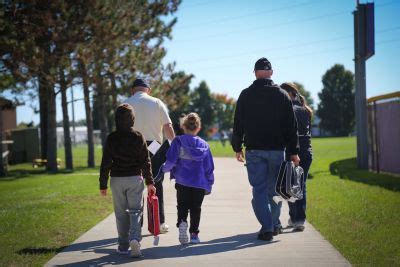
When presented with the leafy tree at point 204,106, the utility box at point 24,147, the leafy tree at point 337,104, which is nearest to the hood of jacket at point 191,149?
the utility box at point 24,147

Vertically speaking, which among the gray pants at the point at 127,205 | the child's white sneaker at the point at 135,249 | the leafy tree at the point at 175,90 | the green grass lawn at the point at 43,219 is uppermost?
the leafy tree at the point at 175,90

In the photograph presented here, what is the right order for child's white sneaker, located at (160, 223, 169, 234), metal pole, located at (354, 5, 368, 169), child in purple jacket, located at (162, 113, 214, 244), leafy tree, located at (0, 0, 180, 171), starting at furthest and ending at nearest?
leafy tree, located at (0, 0, 180, 171) < metal pole, located at (354, 5, 368, 169) < child's white sneaker, located at (160, 223, 169, 234) < child in purple jacket, located at (162, 113, 214, 244)

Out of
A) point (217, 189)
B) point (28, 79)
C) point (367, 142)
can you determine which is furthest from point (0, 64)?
point (367, 142)

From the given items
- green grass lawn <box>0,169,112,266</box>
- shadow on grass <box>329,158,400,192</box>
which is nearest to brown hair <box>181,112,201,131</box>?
green grass lawn <box>0,169,112,266</box>

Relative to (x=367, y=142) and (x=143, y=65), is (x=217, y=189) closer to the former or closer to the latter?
(x=367, y=142)

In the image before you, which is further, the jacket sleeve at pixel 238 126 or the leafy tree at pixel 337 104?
the leafy tree at pixel 337 104

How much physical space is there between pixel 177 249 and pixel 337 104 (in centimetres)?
8988

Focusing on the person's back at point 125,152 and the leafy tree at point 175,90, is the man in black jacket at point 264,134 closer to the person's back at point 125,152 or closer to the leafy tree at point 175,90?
the person's back at point 125,152

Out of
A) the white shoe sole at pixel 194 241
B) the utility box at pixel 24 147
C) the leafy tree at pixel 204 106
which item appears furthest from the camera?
the leafy tree at pixel 204 106

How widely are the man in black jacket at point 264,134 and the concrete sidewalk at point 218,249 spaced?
1.38 feet

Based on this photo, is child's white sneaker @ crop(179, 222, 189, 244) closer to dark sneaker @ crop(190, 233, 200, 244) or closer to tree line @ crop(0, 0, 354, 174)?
dark sneaker @ crop(190, 233, 200, 244)

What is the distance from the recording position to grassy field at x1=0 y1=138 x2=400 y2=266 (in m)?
5.98

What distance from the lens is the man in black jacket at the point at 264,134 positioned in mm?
6465

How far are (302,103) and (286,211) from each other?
2.27 metres
